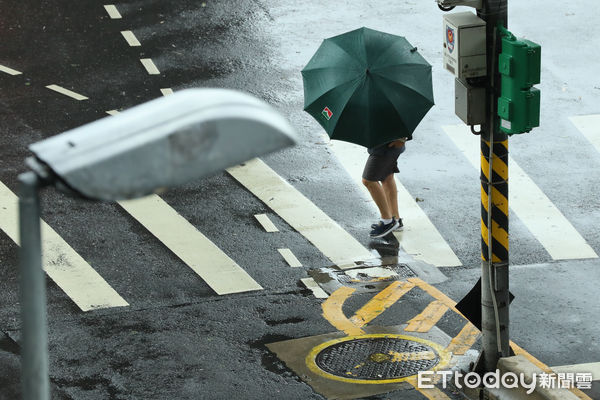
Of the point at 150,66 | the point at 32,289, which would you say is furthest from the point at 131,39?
the point at 32,289

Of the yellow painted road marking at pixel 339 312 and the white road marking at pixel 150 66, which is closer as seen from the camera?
the yellow painted road marking at pixel 339 312

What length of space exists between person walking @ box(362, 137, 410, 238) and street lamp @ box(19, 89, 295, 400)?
9.15m

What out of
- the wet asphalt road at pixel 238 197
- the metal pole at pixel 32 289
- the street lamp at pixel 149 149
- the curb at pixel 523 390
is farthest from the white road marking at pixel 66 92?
the street lamp at pixel 149 149

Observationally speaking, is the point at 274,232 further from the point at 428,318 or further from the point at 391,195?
the point at 428,318

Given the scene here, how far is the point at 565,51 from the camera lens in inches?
729

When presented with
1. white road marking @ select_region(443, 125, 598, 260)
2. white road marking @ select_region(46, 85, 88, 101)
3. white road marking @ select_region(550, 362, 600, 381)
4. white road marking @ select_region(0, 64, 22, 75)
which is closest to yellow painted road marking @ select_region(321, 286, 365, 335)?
white road marking @ select_region(550, 362, 600, 381)

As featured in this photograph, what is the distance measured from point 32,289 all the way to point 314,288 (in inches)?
322

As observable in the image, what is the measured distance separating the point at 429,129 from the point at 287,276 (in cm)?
478

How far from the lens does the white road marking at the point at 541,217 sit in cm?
1242

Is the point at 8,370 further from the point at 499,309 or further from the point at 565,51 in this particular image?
the point at 565,51

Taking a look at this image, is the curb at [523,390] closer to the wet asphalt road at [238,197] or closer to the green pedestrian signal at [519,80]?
the wet asphalt road at [238,197]

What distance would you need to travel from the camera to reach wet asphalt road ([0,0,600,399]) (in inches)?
405

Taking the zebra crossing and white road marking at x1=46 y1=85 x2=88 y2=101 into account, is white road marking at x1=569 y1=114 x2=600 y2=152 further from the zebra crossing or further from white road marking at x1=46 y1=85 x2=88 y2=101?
white road marking at x1=46 y1=85 x2=88 y2=101

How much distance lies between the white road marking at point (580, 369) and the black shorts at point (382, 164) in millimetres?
A: 3719
